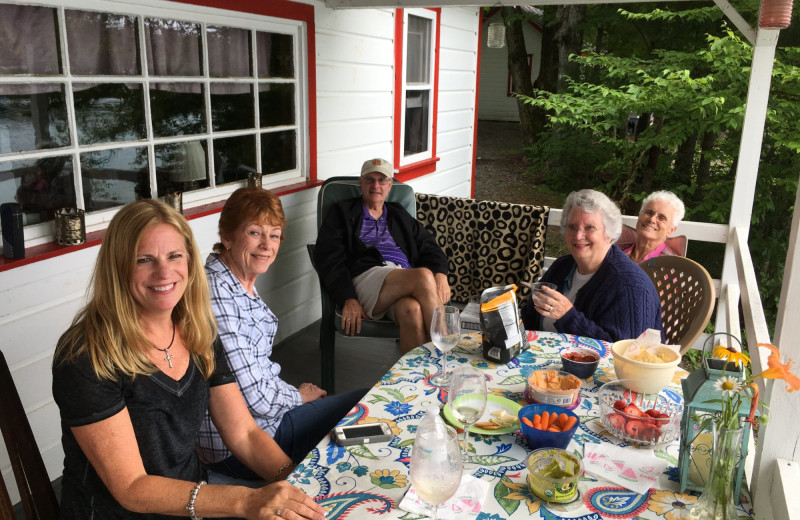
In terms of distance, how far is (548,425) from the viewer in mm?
1487

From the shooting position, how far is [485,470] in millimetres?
1380

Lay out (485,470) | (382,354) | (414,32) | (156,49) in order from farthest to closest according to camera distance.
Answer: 1. (414,32)
2. (382,354)
3. (156,49)
4. (485,470)

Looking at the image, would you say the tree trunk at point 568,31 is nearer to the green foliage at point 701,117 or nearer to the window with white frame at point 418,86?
the green foliage at point 701,117

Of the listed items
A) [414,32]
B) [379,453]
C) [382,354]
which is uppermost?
[414,32]

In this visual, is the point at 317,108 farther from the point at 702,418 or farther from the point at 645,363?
the point at 702,418

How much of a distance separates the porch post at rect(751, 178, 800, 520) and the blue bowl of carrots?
0.41m

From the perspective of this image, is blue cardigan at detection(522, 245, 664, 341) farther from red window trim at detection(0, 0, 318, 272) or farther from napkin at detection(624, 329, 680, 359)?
red window trim at detection(0, 0, 318, 272)

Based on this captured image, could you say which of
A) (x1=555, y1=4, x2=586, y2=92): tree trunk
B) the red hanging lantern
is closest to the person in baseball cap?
the red hanging lantern

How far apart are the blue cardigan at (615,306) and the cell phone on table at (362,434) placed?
901mm

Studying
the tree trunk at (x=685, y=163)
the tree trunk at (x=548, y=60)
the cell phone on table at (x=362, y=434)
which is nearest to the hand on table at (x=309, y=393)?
the cell phone on table at (x=362, y=434)

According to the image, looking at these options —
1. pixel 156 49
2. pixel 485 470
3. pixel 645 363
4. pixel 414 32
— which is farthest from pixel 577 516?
pixel 414 32

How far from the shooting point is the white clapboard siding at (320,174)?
2434 mm

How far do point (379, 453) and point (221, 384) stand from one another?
51cm

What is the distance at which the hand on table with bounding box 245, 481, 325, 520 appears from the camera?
125 centimetres
